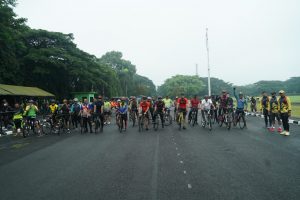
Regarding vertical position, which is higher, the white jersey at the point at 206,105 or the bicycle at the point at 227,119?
the white jersey at the point at 206,105

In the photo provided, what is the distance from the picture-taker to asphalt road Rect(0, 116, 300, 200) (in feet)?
17.1

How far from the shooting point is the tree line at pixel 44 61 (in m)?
33.0

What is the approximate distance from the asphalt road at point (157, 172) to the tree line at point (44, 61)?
2604 centimetres

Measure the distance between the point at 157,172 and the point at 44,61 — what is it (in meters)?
36.7

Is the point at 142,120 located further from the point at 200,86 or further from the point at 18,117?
the point at 200,86

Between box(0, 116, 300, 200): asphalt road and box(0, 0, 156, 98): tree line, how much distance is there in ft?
85.4

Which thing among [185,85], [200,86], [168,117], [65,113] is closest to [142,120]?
[168,117]

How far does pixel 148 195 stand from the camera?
507 centimetres

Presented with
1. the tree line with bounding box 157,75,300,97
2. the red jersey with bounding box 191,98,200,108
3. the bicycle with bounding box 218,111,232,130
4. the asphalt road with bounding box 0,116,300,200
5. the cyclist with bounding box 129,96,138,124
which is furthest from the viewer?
the tree line with bounding box 157,75,300,97

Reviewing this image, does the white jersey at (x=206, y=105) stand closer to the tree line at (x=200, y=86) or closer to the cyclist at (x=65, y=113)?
the cyclist at (x=65, y=113)

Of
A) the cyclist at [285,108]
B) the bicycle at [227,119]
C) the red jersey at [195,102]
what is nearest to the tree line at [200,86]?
the red jersey at [195,102]

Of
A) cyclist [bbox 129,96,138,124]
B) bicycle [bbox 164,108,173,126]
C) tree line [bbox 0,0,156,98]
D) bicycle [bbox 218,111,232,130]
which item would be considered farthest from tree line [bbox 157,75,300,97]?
bicycle [bbox 218,111,232,130]

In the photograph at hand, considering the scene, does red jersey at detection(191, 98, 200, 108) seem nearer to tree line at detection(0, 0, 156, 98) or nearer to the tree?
tree line at detection(0, 0, 156, 98)

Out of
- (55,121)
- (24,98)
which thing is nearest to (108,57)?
(24,98)
